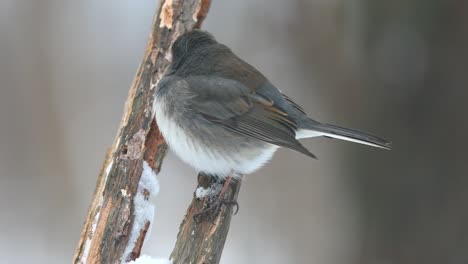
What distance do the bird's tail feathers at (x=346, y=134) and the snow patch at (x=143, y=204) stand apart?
3.08 feet

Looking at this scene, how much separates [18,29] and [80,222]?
2.60m

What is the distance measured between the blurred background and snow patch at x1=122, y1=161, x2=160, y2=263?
1923mm

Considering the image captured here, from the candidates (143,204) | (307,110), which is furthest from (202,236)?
(307,110)

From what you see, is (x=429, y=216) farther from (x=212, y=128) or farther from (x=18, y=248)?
(x=18, y=248)

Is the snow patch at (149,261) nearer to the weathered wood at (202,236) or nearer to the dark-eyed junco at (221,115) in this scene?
the weathered wood at (202,236)

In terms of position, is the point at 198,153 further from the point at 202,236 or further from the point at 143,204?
the point at 202,236

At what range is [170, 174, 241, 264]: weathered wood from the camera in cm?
271

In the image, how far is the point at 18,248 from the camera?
6289mm

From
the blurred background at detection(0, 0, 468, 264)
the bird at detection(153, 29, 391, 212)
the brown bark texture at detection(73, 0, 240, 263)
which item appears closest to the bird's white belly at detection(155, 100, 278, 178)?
the bird at detection(153, 29, 391, 212)

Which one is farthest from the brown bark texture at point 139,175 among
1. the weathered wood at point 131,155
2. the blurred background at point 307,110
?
the blurred background at point 307,110

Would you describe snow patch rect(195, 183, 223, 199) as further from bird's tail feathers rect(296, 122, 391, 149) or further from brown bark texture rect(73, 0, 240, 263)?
bird's tail feathers rect(296, 122, 391, 149)

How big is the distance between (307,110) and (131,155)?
3.81 meters

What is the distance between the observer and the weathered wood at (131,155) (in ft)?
9.46

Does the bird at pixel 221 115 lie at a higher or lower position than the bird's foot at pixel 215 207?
higher
